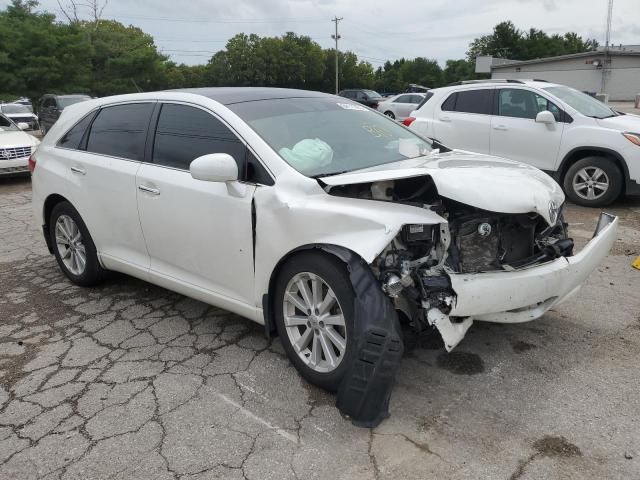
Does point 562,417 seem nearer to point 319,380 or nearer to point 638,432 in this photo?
point 638,432

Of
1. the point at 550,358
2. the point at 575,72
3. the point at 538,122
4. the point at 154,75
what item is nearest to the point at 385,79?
the point at 575,72

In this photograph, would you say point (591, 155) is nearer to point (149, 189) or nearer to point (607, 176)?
point (607, 176)

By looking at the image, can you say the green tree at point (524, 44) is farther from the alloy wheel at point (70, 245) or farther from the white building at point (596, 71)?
the alloy wheel at point (70, 245)

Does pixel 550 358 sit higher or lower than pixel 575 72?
lower

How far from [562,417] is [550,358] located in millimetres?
648

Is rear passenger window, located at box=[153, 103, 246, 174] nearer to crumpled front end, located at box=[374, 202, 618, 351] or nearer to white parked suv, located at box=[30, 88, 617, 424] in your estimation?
white parked suv, located at box=[30, 88, 617, 424]

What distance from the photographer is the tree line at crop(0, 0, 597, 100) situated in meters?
28.0

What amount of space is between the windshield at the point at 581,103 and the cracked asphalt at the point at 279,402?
13.5 feet

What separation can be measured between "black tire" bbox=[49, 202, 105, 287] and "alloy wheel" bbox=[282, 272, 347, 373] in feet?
7.25

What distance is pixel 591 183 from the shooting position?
7266 millimetres

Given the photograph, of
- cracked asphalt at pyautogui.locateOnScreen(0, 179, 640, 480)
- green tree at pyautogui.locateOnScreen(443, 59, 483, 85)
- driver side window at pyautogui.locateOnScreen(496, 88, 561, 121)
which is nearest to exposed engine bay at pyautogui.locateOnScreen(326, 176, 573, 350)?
cracked asphalt at pyautogui.locateOnScreen(0, 179, 640, 480)

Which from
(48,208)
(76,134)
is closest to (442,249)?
(76,134)

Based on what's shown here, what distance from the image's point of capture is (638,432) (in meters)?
2.60

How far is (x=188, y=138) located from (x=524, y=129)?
5.70 m
